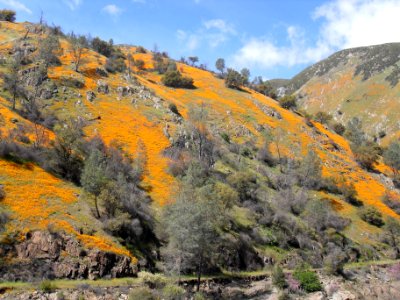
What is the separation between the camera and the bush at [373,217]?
57125mm

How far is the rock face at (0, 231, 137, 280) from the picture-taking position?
92.6 feet

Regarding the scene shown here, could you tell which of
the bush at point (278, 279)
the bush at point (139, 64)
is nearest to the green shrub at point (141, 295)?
the bush at point (278, 279)

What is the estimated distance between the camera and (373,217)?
57031 mm

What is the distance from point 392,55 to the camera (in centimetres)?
18725

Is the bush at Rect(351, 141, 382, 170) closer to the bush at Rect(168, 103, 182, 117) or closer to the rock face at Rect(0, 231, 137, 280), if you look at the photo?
the bush at Rect(168, 103, 182, 117)

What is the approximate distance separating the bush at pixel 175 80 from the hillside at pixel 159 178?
33.9ft

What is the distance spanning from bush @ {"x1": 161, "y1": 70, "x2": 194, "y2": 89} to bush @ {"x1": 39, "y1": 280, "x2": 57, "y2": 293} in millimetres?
77927

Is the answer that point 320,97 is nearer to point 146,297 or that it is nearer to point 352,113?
point 352,113

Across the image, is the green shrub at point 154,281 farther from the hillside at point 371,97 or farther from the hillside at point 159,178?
the hillside at point 371,97

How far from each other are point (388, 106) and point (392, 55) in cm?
5037

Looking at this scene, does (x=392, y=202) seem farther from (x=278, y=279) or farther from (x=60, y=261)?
(x=60, y=261)

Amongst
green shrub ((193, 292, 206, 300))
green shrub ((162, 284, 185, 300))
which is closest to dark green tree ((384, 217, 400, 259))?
green shrub ((193, 292, 206, 300))

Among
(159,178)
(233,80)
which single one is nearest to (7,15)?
(233,80)

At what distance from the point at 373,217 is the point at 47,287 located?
49.9 meters
